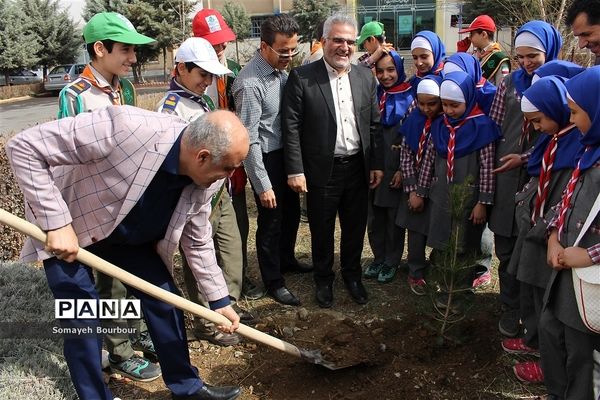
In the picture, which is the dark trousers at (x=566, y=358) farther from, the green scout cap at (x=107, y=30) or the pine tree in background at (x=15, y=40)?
the pine tree in background at (x=15, y=40)

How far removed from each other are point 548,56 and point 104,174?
271 centimetres

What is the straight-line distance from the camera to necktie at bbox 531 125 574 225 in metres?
2.67

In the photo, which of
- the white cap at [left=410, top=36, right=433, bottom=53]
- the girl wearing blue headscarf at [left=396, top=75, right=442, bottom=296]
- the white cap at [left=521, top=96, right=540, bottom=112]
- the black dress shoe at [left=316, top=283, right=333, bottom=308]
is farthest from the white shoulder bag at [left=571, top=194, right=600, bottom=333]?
the white cap at [left=410, top=36, right=433, bottom=53]

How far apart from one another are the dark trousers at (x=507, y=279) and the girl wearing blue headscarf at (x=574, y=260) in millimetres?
888

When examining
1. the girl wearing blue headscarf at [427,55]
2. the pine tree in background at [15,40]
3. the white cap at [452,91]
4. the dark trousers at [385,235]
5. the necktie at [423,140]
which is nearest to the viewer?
the white cap at [452,91]

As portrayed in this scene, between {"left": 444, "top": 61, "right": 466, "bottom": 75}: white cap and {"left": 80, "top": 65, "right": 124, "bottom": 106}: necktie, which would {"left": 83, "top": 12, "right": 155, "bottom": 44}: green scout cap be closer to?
{"left": 80, "top": 65, "right": 124, "bottom": 106}: necktie

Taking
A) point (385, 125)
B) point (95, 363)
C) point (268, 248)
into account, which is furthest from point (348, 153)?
point (95, 363)

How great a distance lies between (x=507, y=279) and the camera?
3473 millimetres

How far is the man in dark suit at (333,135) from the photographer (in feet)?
11.8

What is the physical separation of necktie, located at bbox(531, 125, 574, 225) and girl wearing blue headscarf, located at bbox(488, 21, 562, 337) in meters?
0.50

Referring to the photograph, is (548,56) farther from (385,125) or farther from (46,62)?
(46,62)

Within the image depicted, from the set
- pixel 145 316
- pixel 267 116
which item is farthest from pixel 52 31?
pixel 145 316

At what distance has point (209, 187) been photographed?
2.55 meters

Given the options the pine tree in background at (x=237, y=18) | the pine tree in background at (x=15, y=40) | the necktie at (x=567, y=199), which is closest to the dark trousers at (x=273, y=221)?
the necktie at (x=567, y=199)
